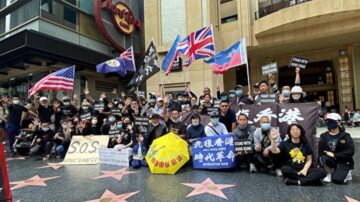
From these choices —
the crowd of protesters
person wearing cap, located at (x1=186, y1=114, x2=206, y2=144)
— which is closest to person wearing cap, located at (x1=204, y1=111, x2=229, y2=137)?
the crowd of protesters

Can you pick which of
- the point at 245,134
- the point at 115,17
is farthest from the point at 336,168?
the point at 115,17

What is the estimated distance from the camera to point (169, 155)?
5746 millimetres

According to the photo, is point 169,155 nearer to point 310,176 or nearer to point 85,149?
point 310,176

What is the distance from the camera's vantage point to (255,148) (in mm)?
5422

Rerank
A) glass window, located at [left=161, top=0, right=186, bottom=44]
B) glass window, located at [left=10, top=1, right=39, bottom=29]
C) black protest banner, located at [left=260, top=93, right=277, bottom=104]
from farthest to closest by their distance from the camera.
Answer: glass window, located at [left=161, top=0, right=186, bottom=44], glass window, located at [left=10, top=1, right=39, bottom=29], black protest banner, located at [left=260, top=93, right=277, bottom=104]

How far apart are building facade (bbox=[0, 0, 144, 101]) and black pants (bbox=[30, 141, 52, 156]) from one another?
17.6 feet

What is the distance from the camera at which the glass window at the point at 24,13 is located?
13109mm

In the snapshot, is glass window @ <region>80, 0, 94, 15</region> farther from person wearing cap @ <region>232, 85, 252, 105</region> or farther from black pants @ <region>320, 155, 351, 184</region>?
black pants @ <region>320, 155, 351, 184</region>

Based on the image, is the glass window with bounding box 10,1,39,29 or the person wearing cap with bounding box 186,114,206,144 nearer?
the person wearing cap with bounding box 186,114,206,144

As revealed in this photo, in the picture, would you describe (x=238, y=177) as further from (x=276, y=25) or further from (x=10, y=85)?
(x=10, y=85)

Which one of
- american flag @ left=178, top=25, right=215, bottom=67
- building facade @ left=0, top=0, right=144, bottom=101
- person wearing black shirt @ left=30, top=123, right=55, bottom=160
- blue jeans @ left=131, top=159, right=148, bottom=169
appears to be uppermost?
building facade @ left=0, top=0, right=144, bottom=101

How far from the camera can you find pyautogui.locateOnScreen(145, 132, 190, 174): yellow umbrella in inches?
226

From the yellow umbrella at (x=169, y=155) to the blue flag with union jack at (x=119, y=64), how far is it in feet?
15.4

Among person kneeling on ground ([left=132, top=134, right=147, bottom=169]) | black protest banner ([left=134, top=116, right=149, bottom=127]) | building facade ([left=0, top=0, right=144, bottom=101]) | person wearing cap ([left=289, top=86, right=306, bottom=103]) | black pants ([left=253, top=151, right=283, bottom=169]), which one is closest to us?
black pants ([left=253, top=151, right=283, bottom=169])
